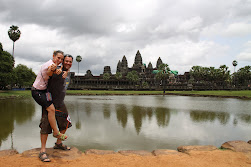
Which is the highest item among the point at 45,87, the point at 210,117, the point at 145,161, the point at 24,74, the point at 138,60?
the point at 138,60

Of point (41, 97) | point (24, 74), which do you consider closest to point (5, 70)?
point (41, 97)

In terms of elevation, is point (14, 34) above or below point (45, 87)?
above

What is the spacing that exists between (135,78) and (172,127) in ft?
242

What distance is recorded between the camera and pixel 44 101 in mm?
3990

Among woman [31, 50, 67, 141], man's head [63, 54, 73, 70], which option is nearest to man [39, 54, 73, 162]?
man's head [63, 54, 73, 70]

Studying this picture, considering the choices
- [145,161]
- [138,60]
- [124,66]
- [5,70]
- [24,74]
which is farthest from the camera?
[138,60]

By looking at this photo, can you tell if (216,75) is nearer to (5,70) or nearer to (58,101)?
(5,70)

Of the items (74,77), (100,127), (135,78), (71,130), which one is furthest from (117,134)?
(74,77)

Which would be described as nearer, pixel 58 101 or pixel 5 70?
pixel 58 101

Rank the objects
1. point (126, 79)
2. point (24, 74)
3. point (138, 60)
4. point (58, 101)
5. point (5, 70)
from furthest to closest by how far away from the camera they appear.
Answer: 1. point (138, 60)
2. point (126, 79)
3. point (24, 74)
4. point (5, 70)
5. point (58, 101)

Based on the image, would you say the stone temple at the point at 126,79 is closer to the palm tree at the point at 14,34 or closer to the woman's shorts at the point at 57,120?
the palm tree at the point at 14,34

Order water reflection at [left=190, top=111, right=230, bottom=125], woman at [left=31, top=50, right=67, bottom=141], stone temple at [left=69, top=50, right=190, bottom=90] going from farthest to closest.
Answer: stone temple at [left=69, top=50, right=190, bottom=90], water reflection at [left=190, top=111, right=230, bottom=125], woman at [left=31, top=50, right=67, bottom=141]

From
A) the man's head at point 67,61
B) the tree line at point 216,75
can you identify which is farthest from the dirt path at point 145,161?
the tree line at point 216,75

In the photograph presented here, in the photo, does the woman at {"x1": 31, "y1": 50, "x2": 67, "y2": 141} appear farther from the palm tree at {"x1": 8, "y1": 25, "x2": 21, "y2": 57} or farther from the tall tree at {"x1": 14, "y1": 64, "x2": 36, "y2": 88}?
the tall tree at {"x1": 14, "y1": 64, "x2": 36, "y2": 88}
